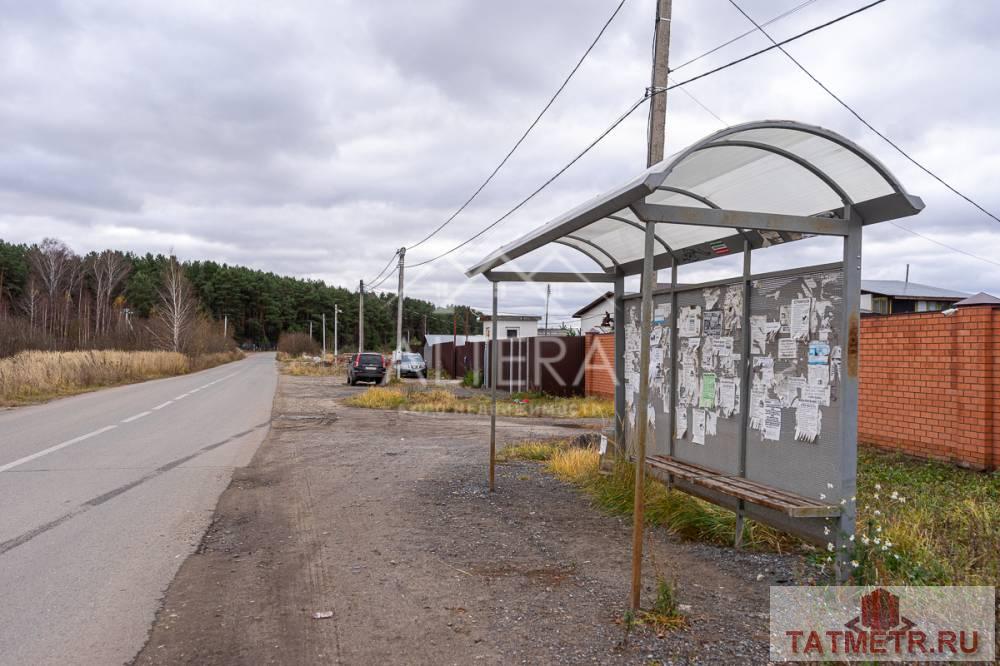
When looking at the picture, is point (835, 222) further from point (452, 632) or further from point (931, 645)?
point (452, 632)

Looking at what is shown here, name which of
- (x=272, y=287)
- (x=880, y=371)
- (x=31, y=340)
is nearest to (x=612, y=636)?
(x=880, y=371)

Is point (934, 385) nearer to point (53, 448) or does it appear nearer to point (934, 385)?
point (934, 385)

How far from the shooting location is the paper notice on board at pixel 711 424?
6.04 meters

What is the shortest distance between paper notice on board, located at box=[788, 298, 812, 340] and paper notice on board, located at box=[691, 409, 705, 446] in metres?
1.39

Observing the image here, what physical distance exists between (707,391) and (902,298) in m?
24.6

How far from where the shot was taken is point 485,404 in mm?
20188

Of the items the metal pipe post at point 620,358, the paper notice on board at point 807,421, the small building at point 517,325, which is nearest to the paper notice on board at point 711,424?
the paper notice on board at point 807,421

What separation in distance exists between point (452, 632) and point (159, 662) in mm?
1454

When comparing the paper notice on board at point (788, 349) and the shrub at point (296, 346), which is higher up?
the paper notice on board at point (788, 349)

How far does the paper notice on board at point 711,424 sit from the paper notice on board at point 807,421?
1.05 meters

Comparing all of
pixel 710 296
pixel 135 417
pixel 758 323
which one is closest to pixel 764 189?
pixel 758 323

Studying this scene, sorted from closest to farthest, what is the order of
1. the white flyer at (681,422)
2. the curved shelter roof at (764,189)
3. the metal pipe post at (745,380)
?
the curved shelter roof at (764,189) < the metal pipe post at (745,380) < the white flyer at (681,422)

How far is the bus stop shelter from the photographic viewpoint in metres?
4.47

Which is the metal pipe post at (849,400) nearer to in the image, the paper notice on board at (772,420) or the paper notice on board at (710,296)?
the paper notice on board at (772,420)
